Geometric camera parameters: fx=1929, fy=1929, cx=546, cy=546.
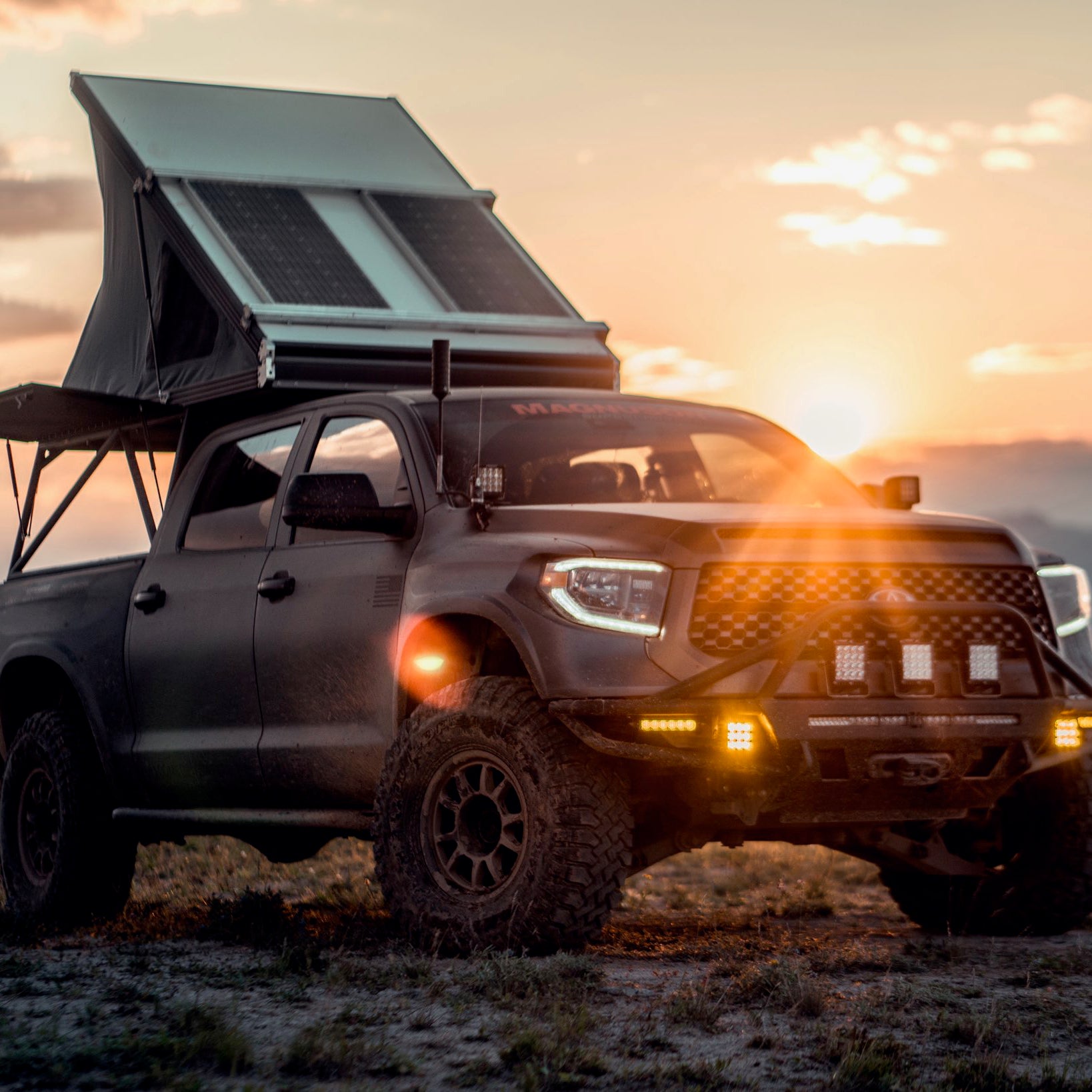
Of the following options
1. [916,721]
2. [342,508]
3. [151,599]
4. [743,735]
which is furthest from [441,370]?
[151,599]

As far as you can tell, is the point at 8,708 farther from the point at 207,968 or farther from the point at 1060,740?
the point at 1060,740

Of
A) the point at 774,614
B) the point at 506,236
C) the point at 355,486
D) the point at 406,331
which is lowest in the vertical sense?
the point at 774,614

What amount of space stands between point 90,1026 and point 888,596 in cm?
283

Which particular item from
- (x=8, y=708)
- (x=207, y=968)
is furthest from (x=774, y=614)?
(x=8, y=708)

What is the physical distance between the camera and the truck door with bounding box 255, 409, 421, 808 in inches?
275

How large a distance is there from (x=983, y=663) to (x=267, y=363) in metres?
3.48

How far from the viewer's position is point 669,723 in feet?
19.7

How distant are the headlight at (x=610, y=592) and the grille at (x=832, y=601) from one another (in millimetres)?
135

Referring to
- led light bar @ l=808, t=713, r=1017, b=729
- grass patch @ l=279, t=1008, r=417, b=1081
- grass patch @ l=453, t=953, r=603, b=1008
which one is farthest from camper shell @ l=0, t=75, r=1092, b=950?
grass patch @ l=279, t=1008, r=417, b=1081

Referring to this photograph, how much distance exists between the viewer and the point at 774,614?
6227 millimetres

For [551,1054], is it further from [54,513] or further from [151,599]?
[54,513]

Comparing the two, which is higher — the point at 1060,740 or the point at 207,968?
the point at 1060,740

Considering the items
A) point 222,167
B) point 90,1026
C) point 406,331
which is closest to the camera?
point 90,1026

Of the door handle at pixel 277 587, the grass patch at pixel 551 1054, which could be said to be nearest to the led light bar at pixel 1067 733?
the grass patch at pixel 551 1054
